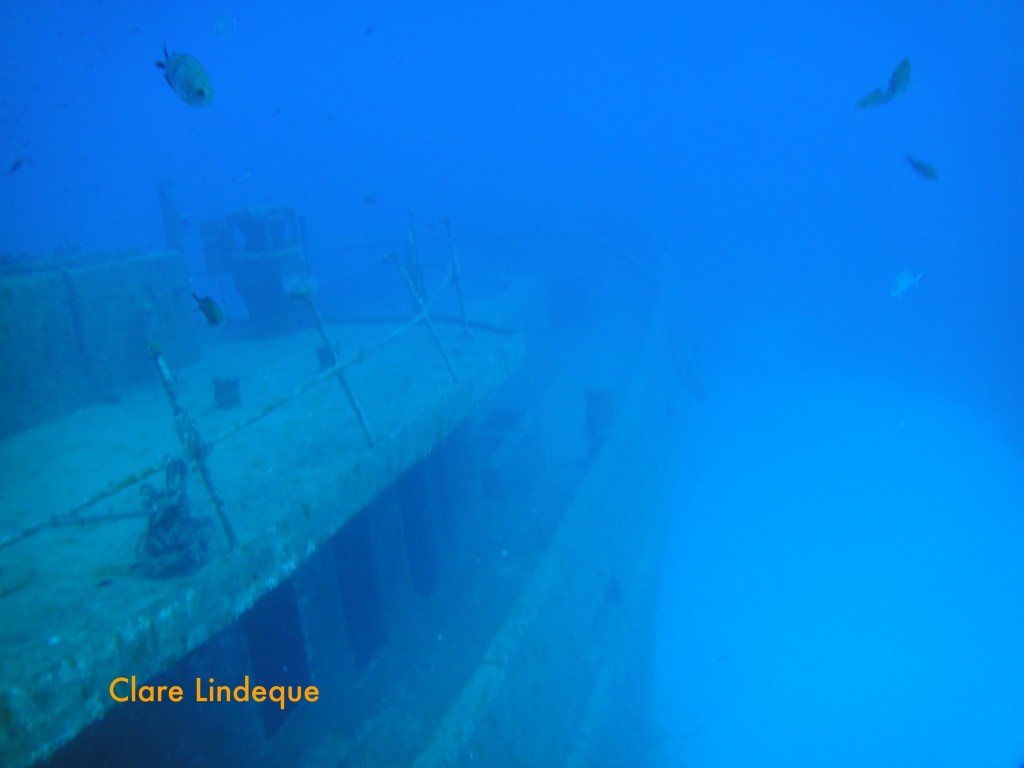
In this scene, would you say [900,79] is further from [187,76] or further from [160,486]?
[160,486]

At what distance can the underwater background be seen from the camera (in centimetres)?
1136

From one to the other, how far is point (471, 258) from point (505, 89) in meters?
131

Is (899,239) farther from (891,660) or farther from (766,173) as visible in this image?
(891,660)

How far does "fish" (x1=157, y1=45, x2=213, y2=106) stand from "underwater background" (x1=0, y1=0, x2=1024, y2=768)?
7.20 metres

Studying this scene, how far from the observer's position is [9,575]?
3416 millimetres

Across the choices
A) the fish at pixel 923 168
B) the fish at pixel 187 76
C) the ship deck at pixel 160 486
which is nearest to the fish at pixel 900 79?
the fish at pixel 923 168

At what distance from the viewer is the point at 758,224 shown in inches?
2918

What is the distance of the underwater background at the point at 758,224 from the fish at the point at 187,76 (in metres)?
7.20

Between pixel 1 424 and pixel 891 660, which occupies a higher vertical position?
pixel 1 424

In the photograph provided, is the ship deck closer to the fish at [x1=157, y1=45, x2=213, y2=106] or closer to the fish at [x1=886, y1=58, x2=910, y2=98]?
the fish at [x1=157, y1=45, x2=213, y2=106]

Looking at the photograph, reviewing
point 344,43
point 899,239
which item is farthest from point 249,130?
point 899,239

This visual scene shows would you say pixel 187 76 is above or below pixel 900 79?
above

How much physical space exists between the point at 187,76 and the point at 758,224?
79278mm

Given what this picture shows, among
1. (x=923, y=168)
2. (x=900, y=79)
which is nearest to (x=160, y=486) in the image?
(x=900, y=79)
